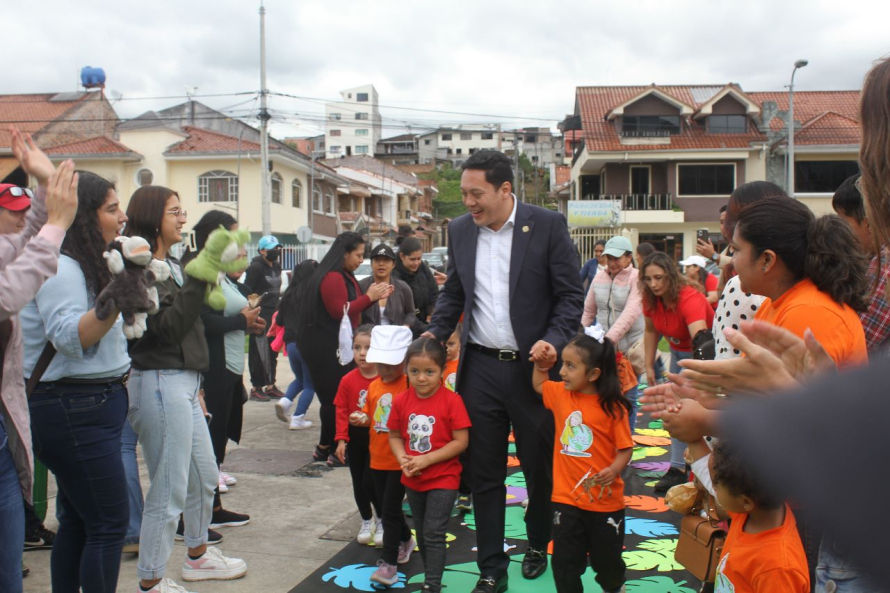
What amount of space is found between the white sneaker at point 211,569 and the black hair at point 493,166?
252 centimetres

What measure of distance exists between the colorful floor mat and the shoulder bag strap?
1776 millimetres

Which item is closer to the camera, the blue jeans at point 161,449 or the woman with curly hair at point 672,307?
the blue jeans at point 161,449

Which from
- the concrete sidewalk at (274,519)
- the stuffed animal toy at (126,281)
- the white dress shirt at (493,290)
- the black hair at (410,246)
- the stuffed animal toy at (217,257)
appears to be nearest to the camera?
the stuffed animal toy at (126,281)

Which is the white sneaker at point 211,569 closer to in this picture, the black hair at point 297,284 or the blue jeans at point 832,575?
the black hair at point 297,284

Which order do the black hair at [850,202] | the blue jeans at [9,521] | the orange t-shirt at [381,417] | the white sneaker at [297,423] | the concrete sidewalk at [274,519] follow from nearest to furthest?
1. the blue jeans at [9,521]
2. the black hair at [850,202]
3. the concrete sidewalk at [274,519]
4. the orange t-shirt at [381,417]
5. the white sneaker at [297,423]

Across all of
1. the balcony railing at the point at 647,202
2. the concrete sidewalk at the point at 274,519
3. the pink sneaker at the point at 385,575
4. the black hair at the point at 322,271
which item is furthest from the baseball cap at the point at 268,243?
the balcony railing at the point at 647,202

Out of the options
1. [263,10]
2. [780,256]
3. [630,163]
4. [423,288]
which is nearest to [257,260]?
[423,288]

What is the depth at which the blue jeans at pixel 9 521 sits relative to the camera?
2438mm

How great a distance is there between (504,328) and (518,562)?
1.45 m

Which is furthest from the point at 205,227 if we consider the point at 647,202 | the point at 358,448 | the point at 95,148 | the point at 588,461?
the point at 647,202

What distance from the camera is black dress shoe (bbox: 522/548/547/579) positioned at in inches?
159

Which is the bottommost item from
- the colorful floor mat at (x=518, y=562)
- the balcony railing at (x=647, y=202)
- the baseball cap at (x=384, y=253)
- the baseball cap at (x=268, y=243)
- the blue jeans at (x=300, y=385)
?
the colorful floor mat at (x=518, y=562)

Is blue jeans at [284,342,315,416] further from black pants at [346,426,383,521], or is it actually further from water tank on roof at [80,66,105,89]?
water tank on roof at [80,66,105,89]

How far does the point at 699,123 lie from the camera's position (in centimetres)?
3422
